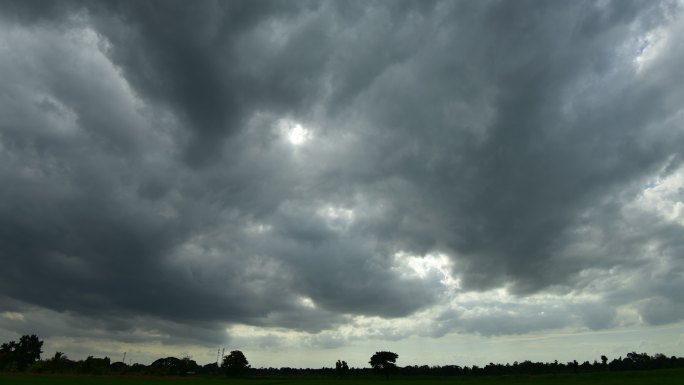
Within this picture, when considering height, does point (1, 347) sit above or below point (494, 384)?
above

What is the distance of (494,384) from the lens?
13612cm

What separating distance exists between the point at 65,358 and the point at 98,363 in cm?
1306

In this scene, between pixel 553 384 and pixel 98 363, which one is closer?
pixel 553 384

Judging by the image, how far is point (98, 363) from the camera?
627ft

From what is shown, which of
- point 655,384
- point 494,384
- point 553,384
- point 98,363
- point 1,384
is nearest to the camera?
point 1,384

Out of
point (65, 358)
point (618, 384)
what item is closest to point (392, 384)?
point (618, 384)

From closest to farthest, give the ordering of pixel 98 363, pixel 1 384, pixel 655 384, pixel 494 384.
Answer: pixel 1 384
pixel 655 384
pixel 494 384
pixel 98 363

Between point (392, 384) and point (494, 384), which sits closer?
point (494, 384)

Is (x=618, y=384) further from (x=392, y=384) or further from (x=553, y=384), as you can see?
(x=392, y=384)

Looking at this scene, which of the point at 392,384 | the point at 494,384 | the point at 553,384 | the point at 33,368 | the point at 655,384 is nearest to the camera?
the point at 655,384

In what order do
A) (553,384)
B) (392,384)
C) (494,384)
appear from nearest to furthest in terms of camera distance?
(553,384), (494,384), (392,384)

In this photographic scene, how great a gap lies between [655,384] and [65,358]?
20186 cm

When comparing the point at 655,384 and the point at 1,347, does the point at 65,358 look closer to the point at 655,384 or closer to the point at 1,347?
the point at 1,347

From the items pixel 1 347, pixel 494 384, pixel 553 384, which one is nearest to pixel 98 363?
pixel 1 347
